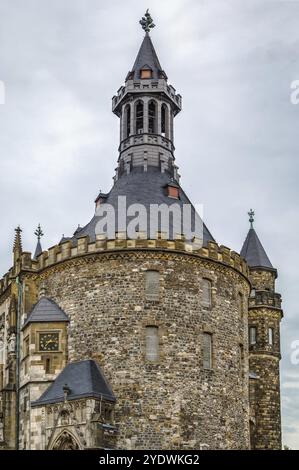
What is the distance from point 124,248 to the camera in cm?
4959

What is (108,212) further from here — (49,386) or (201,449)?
(201,449)

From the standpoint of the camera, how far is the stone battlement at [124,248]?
1956 inches

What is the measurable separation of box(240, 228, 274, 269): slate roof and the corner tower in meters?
9.30

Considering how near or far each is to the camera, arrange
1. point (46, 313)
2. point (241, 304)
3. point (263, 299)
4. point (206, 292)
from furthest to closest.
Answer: point (263, 299) < point (241, 304) < point (206, 292) < point (46, 313)

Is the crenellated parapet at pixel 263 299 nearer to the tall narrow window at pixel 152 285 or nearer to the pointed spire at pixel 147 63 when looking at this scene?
the tall narrow window at pixel 152 285

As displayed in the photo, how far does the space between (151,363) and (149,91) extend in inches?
702

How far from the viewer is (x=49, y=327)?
49.9m

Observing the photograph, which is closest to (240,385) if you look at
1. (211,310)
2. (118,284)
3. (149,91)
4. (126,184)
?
(211,310)

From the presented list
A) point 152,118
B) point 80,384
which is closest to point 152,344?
point 80,384

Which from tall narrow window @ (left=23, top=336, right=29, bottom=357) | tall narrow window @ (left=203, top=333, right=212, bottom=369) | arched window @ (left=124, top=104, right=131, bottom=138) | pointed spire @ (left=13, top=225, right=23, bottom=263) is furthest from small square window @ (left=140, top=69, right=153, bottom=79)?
tall narrow window @ (left=23, top=336, right=29, bottom=357)

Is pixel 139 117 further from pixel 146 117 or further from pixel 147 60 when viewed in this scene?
pixel 147 60

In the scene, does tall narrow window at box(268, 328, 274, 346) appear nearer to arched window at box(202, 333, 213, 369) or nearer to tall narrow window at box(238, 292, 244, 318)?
tall narrow window at box(238, 292, 244, 318)

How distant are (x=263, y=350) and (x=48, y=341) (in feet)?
54.2

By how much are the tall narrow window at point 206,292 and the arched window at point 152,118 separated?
1113 cm
